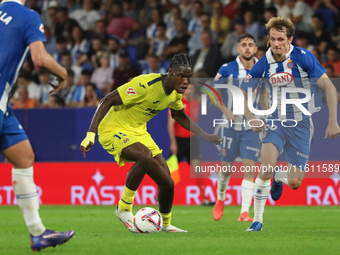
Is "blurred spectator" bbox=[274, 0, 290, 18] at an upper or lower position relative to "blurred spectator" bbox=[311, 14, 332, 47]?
upper

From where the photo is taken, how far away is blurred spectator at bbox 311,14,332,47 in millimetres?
13289

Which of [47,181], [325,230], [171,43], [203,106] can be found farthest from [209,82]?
[325,230]

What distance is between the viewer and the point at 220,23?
48.4 ft

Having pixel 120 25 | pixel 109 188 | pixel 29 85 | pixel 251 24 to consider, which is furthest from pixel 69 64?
pixel 251 24

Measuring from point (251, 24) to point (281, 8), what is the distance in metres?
0.96

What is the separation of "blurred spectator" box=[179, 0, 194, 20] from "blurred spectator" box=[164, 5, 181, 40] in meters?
0.23

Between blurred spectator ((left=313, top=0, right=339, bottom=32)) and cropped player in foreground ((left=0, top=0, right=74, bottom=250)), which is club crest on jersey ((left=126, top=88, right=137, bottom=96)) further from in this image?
blurred spectator ((left=313, top=0, right=339, bottom=32))

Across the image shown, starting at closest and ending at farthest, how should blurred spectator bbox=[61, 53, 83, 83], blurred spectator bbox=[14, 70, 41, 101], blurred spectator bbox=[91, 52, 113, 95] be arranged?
blurred spectator bbox=[91, 52, 113, 95], blurred spectator bbox=[14, 70, 41, 101], blurred spectator bbox=[61, 53, 83, 83]

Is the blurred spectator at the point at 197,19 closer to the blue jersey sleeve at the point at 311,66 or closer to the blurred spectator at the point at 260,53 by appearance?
the blurred spectator at the point at 260,53

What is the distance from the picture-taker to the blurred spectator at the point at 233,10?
14891mm

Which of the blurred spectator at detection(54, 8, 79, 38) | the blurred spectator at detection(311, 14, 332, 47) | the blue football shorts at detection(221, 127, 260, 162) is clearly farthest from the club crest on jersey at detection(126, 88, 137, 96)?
the blurred spectator at detection(54, 8, 79, 38)

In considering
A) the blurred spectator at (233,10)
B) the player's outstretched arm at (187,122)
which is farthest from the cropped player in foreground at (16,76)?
the blurred spectator at (233,10)

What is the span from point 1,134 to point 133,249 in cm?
159

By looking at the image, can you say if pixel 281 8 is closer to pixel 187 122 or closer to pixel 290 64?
pixel 290 64
